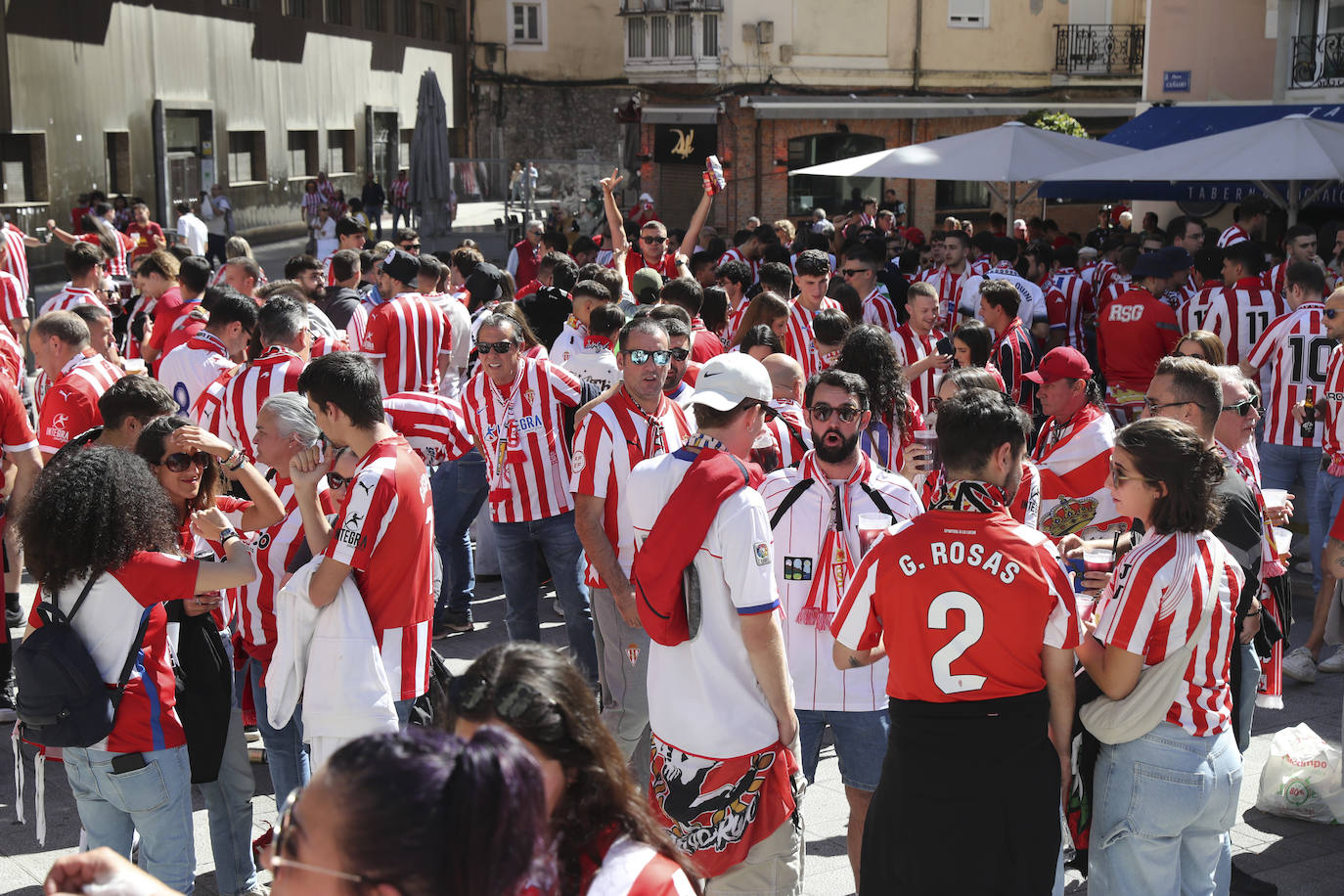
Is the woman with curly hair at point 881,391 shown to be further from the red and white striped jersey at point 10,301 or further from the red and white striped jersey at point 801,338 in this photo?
the red and white striped jersey at point 10,301

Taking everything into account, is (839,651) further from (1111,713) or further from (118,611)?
(118,611)

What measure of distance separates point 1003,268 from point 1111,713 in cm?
775

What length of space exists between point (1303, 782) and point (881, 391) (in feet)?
7.25

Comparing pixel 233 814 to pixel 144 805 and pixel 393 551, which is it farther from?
pixel 393 551

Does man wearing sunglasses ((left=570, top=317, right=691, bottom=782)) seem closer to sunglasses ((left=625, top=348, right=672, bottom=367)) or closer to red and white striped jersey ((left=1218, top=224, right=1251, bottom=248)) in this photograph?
sunglasses ((left=625, top=348, right=672, bottom=367))

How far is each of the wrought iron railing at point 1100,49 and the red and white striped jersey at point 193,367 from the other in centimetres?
2942

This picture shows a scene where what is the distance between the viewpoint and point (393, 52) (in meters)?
39.4

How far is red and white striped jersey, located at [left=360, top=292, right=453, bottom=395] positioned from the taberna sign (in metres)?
24.5

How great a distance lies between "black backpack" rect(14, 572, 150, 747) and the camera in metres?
3.61

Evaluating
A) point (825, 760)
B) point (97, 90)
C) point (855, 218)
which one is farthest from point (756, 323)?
point (97, 90)

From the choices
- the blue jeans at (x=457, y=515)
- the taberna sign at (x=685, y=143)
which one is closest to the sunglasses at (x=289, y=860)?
the blue jeans at (x=457, y=515)

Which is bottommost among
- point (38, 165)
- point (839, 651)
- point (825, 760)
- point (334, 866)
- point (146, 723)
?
point (825, 760)

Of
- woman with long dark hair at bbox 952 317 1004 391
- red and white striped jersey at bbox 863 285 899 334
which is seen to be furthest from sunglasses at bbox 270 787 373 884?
red and white striped jersey at bbox 863 285 899 334

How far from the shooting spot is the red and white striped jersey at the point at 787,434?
5.27 meters
